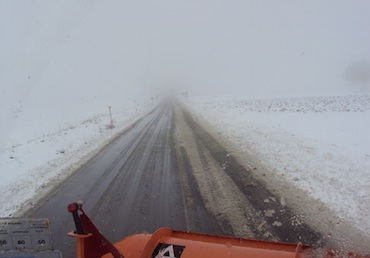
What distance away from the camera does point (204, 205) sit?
16.6ft

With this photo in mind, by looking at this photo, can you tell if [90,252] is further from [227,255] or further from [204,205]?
[204,205]

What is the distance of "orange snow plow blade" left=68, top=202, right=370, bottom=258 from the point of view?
2.19 meters

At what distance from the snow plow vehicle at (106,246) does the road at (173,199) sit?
68.2 inches

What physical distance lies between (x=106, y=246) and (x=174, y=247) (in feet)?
1.89

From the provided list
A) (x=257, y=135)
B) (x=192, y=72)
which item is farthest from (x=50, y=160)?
(x=192, y=72)

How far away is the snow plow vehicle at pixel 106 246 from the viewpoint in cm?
221

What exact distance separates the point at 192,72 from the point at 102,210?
174586 mm

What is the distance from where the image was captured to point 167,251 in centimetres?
235

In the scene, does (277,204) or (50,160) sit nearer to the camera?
(277,204)

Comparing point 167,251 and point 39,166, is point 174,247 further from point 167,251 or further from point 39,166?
point 39,166

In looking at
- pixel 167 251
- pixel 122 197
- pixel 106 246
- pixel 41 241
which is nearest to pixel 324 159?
pixel 122 197

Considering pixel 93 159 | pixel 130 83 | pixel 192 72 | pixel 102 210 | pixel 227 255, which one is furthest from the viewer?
pixel 192 72

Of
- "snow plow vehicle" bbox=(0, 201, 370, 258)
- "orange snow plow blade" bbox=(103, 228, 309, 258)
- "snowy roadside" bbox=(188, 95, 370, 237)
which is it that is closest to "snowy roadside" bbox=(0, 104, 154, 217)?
"snow plow vehicle" bbox=(0, 201, 370, 258)

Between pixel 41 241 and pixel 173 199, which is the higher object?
pixel 41 241
